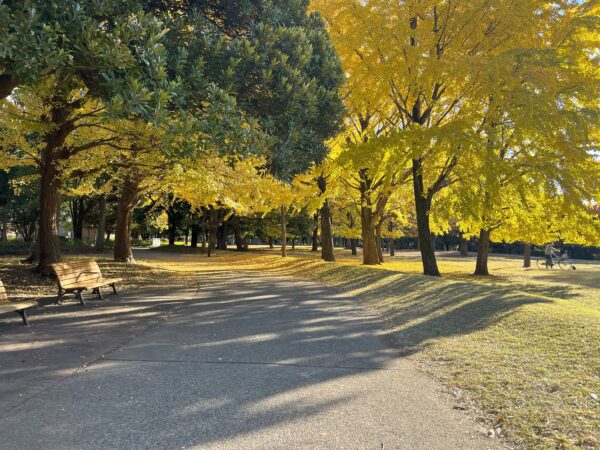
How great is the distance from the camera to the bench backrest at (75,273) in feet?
28.3

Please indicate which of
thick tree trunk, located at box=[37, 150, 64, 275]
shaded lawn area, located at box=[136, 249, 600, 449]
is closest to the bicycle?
shaded lawn area, located at box=[136, 249, 600, 449]

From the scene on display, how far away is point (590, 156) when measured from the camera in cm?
1322

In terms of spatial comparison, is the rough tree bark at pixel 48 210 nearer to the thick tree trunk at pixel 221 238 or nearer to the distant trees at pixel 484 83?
the distant trees at pixel 484 83

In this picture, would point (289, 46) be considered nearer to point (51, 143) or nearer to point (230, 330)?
point (230, 330)

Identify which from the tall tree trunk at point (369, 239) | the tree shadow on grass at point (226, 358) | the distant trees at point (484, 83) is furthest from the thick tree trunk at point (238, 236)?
the tree shadow on grass at point (226, 358)

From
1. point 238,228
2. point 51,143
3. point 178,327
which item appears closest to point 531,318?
point 178,327

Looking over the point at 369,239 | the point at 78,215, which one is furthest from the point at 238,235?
the point at 369,239

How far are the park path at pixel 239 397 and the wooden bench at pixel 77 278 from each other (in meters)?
1.62

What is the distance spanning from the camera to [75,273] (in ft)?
30.2

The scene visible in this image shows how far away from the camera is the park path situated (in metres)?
3.46

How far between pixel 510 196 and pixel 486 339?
11024 millimetres

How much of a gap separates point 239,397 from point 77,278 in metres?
6.48

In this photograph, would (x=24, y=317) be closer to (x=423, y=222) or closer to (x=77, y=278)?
(x=77, y=278)

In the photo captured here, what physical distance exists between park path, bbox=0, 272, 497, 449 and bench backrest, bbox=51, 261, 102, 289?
1.60 m
